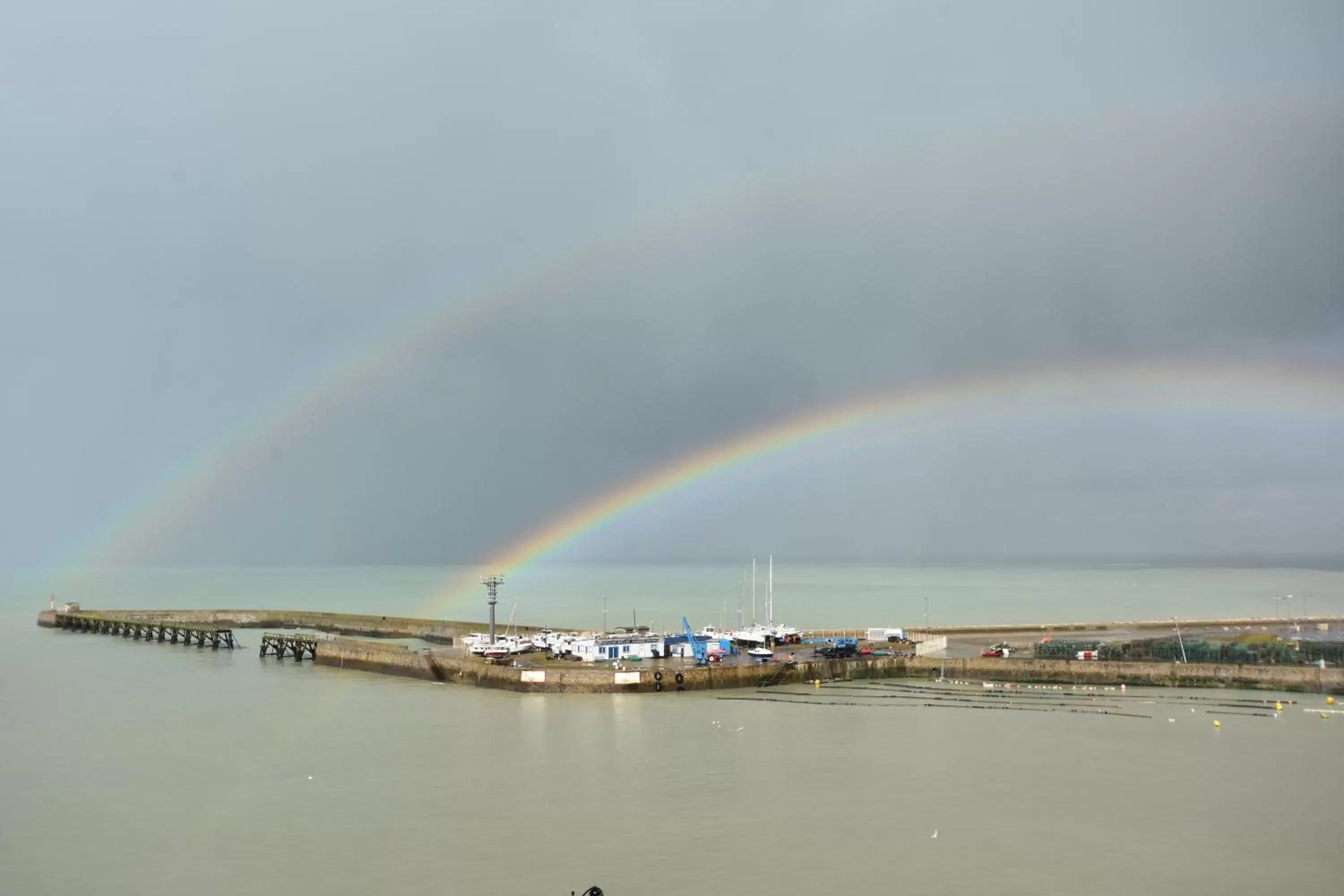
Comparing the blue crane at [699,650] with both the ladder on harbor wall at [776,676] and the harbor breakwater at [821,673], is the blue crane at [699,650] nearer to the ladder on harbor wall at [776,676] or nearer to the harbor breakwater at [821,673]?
the harbor breakwater at [821,673]

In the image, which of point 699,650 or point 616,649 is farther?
point 699,650

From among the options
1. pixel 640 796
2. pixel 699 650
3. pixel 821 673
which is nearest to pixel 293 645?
pixel 699 650

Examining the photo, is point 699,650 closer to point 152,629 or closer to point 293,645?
point 293,645

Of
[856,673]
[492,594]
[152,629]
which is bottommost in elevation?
[856,673]

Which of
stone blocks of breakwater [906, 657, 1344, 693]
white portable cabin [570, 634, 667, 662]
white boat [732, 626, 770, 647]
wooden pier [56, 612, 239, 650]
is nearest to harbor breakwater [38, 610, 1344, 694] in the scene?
stone blocks of breakwater [906, 657, 1344, 693]

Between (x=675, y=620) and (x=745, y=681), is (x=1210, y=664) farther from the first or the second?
(x=675, y=620)
